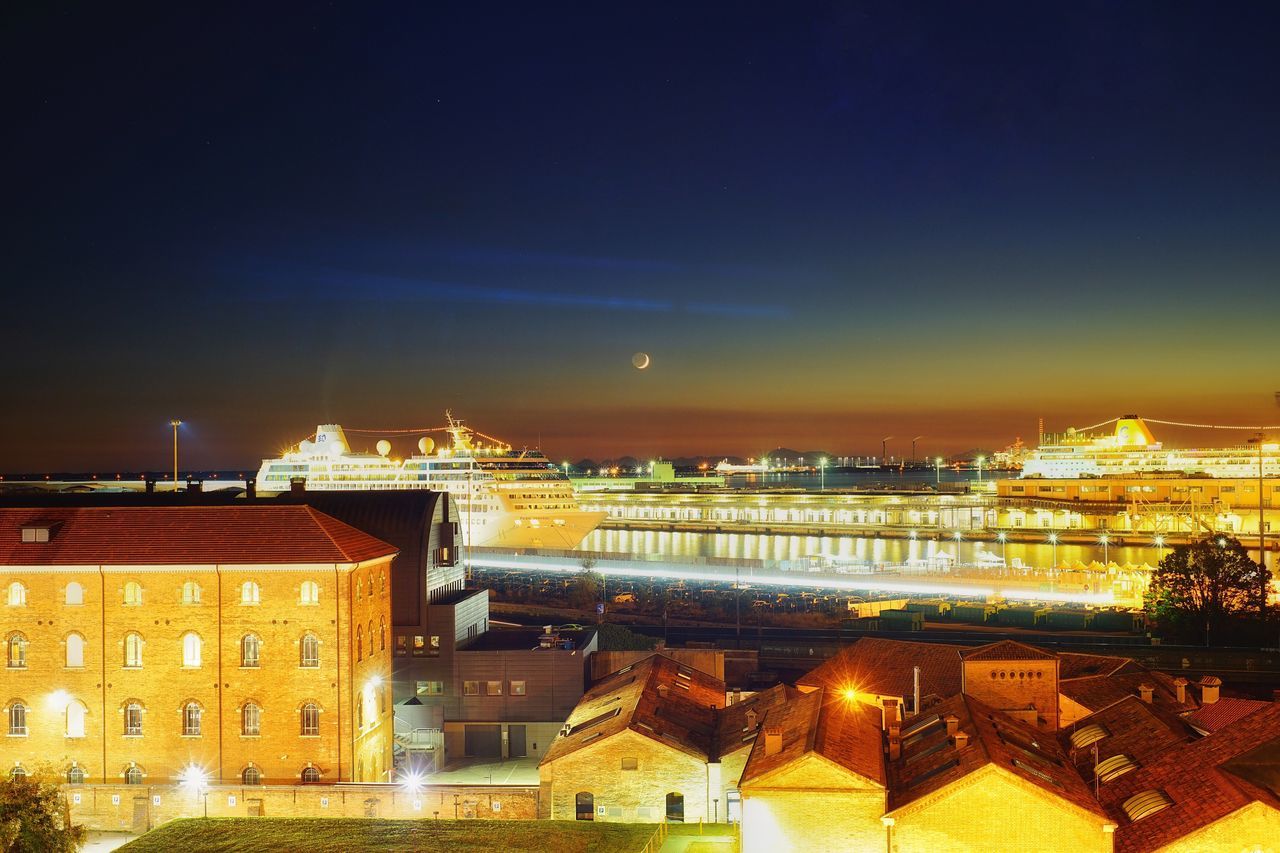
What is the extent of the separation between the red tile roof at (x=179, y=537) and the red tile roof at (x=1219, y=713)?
15201mm

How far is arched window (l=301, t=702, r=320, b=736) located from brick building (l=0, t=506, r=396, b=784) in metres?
0.02

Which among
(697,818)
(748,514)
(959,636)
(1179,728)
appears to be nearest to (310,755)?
(697,818)

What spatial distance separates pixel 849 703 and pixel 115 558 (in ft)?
44.0

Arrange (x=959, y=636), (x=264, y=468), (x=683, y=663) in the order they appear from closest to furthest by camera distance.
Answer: (x=683, y=663)
(x=959, y=636)
(x=264, y=468)

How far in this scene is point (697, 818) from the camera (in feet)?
56.1

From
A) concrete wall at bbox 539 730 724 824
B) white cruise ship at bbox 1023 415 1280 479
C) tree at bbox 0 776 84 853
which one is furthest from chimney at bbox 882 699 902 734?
white cruise ship at bbox 1023 415 1280 479

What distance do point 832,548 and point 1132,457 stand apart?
47458 mm

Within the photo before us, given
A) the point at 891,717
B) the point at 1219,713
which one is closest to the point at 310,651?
the point at 891,717

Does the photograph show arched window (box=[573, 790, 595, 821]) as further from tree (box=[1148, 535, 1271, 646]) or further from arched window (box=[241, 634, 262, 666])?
tree (box=[1148, 535, 1271, 646])

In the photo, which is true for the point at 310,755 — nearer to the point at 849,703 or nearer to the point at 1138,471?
the point at 849,703

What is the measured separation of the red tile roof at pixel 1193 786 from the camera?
42.3ft

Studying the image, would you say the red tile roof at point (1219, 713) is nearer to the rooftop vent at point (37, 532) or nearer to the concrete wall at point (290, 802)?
the concrete wall at point (290, 802)

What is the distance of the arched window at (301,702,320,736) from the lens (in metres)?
19.1

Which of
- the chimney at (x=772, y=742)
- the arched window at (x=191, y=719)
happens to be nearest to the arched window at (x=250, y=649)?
the arched window at (x=191, y=719)
